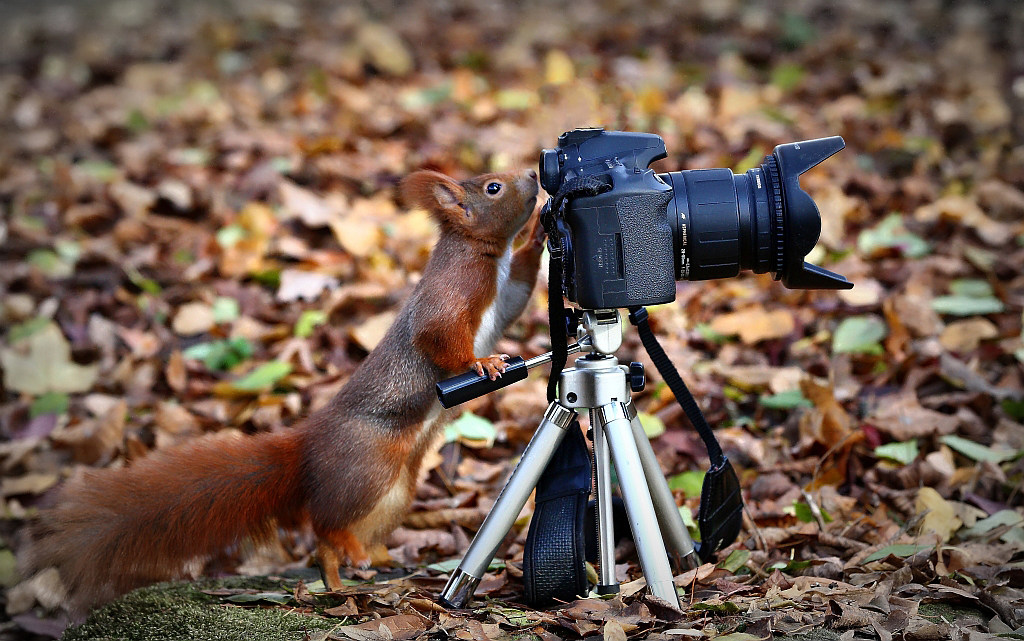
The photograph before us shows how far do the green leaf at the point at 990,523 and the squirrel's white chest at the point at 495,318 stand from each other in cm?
143

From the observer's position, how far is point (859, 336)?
138 inches

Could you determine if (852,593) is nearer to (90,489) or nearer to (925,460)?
(925,460)

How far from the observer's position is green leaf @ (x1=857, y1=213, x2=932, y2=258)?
409 centimetres

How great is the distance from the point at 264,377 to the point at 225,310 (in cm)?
67

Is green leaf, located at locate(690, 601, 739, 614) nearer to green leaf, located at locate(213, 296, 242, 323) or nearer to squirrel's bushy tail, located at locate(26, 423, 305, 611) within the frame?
squirrel's bushy tail, located at locate(26, 423, 305, 611)

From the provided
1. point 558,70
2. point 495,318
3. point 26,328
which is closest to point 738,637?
point 495,318

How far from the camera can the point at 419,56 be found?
643 centimetres

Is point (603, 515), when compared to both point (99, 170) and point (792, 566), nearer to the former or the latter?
point (792, 566)

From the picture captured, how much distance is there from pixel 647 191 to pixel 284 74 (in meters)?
4.85

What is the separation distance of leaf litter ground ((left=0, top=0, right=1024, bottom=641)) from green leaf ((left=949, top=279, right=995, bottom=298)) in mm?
12

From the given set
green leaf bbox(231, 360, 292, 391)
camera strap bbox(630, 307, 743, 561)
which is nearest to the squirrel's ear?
camera strap bbox(630, 307, 743, 561)

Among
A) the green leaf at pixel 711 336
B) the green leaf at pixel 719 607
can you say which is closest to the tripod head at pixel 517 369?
the green leaf at pixel 719 607

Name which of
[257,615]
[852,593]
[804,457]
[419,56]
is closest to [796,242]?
[852,593]

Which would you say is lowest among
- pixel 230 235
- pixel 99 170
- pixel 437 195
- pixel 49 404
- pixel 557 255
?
pixel 49 404
